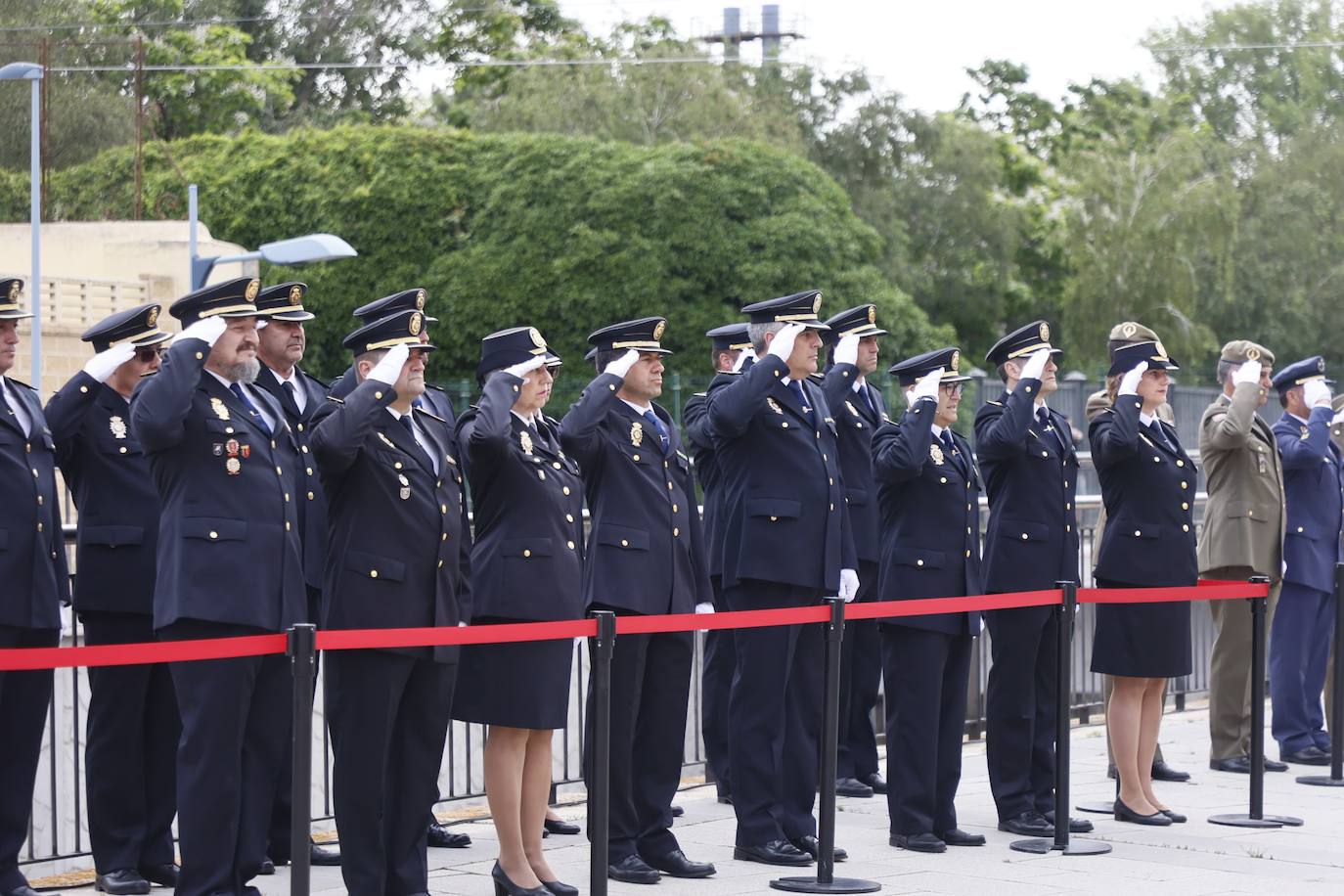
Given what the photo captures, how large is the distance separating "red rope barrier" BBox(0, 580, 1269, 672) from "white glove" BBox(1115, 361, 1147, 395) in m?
0.93

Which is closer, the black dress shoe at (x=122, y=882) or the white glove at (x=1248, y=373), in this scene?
the black dress shoe at (x=122, y=882)

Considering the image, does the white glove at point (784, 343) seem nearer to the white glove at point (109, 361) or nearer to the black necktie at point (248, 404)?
the black necktie at point (248, 404)

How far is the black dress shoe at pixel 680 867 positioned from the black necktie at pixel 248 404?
7.91 feet

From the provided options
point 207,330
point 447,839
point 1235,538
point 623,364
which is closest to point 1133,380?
point 1235,538

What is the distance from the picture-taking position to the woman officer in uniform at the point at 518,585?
6977 mm

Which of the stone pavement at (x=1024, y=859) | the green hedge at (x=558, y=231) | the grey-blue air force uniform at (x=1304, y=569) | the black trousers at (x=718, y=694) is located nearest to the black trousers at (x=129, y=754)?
the stone pavement at (x=1024, y=859)

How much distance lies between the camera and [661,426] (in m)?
8.00

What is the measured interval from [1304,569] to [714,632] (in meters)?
3.99

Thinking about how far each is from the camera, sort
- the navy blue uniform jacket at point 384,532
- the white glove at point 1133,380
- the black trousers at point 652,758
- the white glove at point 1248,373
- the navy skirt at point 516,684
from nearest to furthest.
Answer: the navy blue uniform jacket at point 384,532, the navy skirt at point 516,684, the black trousers at point 652,758, the white glove at point 1133,380, the white glove at point 1248,373

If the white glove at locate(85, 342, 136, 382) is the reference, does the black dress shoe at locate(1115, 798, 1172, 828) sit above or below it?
below

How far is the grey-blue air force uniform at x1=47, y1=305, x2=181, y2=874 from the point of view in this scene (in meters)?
7.36

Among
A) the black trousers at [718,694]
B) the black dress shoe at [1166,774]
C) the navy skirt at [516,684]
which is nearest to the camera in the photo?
the navy skirt at [516,684]

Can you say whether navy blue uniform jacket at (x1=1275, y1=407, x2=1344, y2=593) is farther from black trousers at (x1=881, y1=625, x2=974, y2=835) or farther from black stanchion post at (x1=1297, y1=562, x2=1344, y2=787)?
black trousers at (x1=881, y1=625, x2=974, y2=835)

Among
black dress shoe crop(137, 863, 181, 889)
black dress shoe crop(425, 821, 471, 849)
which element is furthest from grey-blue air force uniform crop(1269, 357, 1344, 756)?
black dress shoe crop(137, 863, 181, 889)
